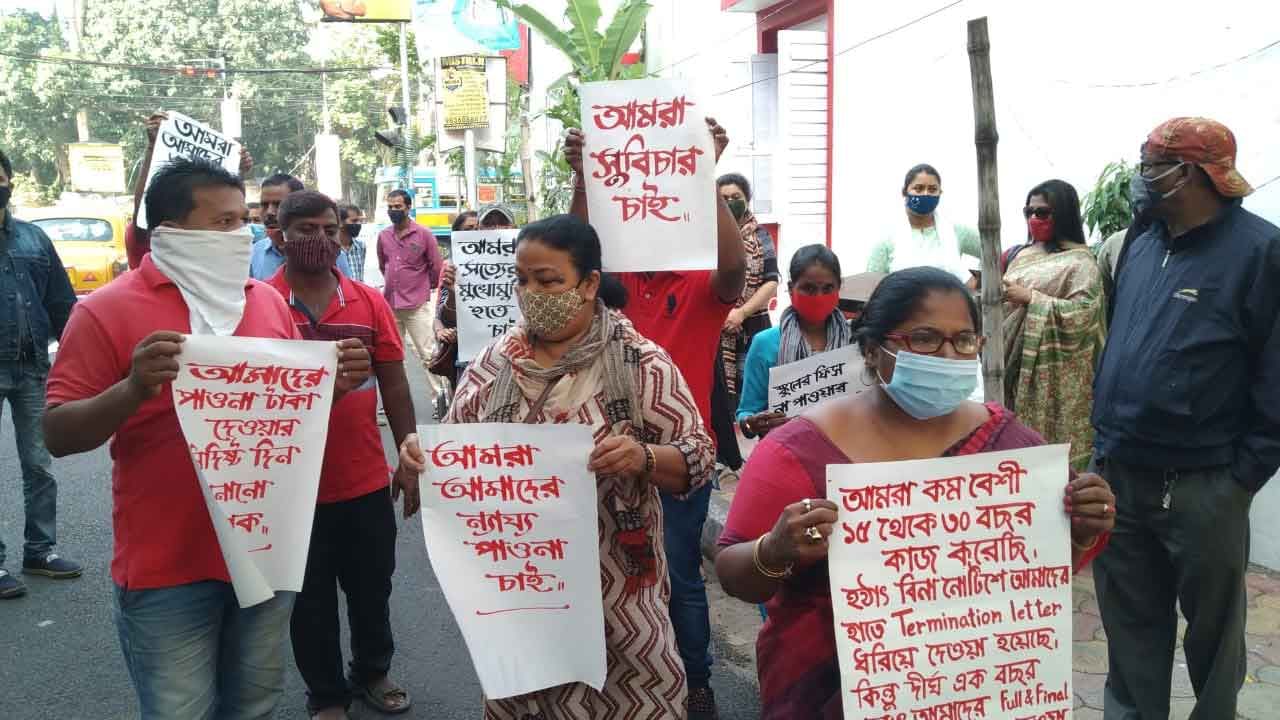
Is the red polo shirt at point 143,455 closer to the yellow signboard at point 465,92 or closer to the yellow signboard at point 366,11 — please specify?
the yellow signboard at point 465,92

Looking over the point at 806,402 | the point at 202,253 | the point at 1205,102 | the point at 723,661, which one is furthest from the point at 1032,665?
the point at 1205,102

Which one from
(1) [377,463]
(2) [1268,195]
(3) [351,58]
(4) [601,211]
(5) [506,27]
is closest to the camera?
(4) [601,211]

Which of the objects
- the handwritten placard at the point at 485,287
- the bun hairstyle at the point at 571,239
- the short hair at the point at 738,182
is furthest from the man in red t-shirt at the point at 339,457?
the short hair at the point at 738,182

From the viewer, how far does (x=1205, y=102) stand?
17.5 feet

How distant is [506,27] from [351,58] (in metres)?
39.5

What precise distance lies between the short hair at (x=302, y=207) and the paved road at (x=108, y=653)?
188 cm

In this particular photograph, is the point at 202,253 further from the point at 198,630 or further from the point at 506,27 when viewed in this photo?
the point at 506,27

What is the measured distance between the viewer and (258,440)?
2893 millimetres

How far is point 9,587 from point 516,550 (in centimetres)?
394

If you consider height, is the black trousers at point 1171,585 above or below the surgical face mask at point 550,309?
below

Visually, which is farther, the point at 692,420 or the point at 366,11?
the point at 366,11

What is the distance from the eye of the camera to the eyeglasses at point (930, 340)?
2.22m

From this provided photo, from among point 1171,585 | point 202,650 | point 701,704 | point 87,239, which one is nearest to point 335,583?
point 202,650

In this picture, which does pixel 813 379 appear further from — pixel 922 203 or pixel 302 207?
pixel 922 203
